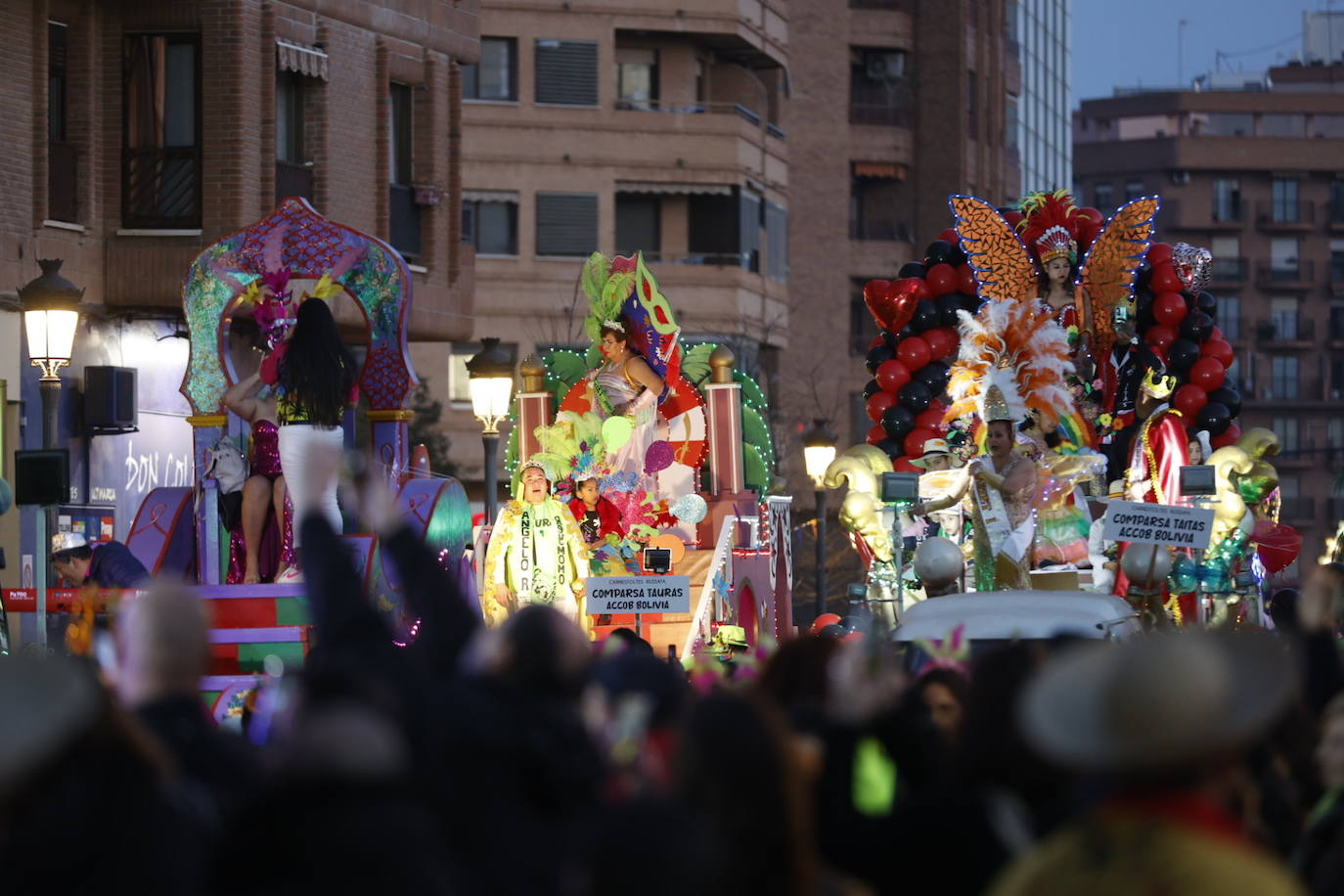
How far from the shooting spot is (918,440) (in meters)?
22.4

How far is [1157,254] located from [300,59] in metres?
10.7

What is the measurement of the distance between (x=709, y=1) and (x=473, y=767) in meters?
44.5

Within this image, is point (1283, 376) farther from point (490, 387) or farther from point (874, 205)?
point (490, 387)

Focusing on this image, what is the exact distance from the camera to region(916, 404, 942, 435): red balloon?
73.6ft

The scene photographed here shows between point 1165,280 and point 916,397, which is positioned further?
point 1165,280

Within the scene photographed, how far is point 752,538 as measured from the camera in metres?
22.6

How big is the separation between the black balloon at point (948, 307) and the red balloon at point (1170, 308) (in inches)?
68.4

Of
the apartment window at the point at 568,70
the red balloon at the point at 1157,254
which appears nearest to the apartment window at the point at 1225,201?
the apartment window at the point at 568,70

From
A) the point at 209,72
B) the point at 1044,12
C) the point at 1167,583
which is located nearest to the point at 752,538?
the point at 1167,583

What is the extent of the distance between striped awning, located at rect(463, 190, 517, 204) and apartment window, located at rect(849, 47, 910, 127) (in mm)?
13377

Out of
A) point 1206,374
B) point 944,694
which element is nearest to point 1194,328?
point 1206,374

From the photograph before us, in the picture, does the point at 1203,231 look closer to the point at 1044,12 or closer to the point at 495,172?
the point at 1044,12

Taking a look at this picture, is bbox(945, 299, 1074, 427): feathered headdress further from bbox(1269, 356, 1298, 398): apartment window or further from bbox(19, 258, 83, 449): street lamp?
bbox(1269, 356, 1298, 398): apartment window

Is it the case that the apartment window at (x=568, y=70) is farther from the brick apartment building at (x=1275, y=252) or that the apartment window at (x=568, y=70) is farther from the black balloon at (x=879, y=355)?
the brick apartment building at (x=1275, y=252)
